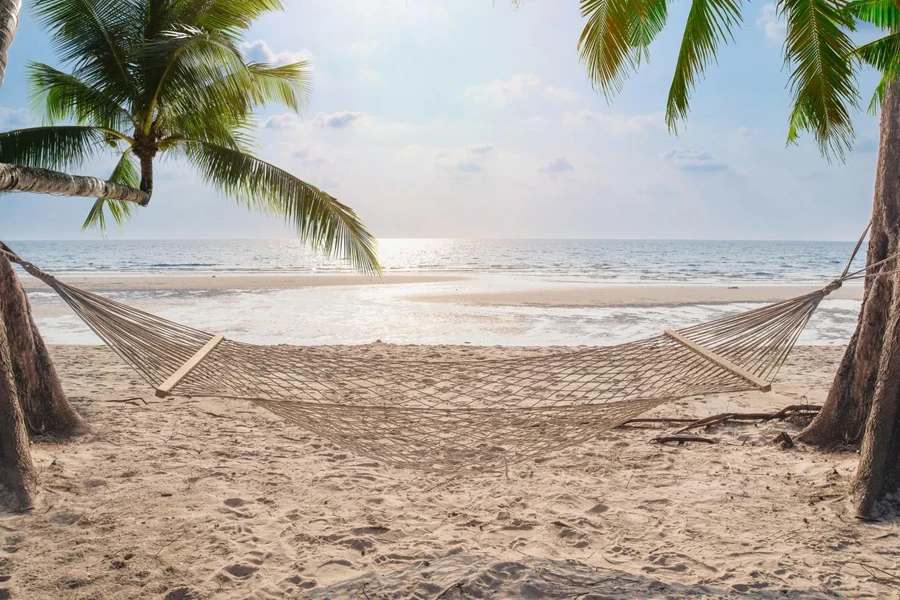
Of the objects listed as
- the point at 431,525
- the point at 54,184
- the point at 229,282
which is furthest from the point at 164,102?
the point at 229,282

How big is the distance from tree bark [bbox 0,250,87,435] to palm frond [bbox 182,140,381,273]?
1672 mm

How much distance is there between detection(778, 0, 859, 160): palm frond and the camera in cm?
238

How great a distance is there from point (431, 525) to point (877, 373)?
5.95 ft

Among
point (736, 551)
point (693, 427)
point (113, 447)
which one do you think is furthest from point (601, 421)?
point (113, 447)

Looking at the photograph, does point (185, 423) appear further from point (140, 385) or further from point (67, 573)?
point (67, 573)

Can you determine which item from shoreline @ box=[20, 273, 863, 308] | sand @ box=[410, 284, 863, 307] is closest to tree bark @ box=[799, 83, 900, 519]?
shoreline @ box=[20, 273, 863, 308]

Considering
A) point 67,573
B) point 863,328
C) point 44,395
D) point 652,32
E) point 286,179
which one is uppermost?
point 652,32

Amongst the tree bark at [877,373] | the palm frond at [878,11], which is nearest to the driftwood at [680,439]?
the tree bark at [877,373]

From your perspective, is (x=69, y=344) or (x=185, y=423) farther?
(x=69, y=344)

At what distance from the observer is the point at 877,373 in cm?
230

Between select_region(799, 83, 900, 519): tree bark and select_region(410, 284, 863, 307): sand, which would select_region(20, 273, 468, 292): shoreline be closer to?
select_region(410, 284, 863, 307): sand

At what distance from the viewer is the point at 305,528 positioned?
194 centimetres

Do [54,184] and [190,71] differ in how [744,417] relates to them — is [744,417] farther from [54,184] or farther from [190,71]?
[190,71]

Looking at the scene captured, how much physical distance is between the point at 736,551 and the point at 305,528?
1345mm
